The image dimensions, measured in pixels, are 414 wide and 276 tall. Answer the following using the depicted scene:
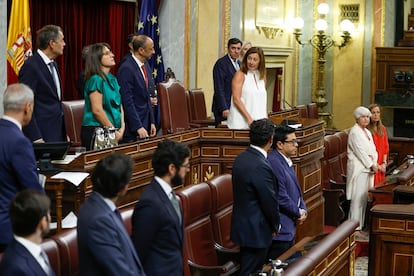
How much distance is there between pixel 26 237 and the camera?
2.96m

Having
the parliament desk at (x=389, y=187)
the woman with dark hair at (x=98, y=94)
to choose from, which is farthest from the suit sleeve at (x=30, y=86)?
the parliament desk at (x=389, y=187)

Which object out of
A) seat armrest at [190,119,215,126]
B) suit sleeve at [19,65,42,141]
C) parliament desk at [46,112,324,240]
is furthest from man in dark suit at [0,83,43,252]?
seat armrest at [190,119,215,126]

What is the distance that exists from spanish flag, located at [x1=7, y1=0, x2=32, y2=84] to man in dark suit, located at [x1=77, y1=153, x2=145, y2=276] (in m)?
4.22

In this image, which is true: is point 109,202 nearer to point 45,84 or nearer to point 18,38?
point 45,84

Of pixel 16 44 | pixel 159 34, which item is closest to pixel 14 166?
pixel 16 44

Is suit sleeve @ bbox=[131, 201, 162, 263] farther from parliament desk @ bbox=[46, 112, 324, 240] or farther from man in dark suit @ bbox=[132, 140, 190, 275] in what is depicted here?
parliament desk @ bbox=[46, 112, 324, 240]

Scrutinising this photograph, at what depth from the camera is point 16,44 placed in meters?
7.40

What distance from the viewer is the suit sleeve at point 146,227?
12.1ft

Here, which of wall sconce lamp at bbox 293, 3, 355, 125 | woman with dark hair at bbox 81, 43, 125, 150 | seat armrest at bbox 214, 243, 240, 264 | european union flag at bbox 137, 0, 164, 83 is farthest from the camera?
wall sconce lamp at bbox 293, 3, 355, 125

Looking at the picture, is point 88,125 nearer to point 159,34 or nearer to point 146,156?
point 146,156

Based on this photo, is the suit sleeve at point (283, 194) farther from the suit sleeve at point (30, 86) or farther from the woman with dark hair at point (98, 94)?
the suit sleeve at point (30, 86)

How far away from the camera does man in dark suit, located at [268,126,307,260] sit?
5383mm

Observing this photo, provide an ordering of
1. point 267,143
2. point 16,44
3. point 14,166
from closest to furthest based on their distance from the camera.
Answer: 1. point 14,166
2. point 267,143
3. point 16,44

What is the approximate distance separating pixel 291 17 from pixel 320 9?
20.0 inches
